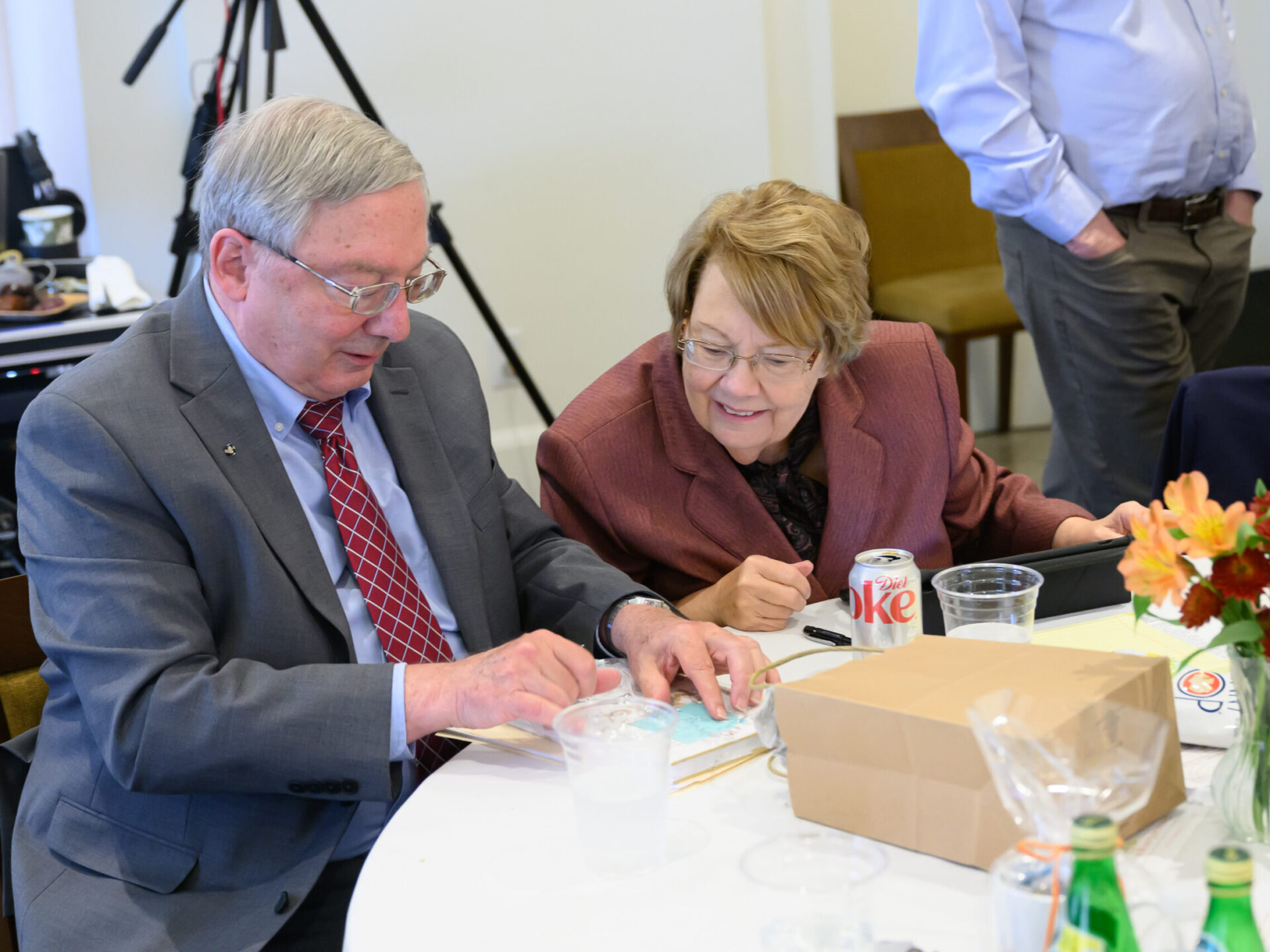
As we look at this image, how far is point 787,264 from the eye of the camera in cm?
169

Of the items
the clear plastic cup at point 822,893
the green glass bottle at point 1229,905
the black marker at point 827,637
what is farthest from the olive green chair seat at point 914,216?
the green glass bottle at point 1229,905

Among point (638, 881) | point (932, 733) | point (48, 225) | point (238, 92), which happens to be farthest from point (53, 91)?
point (932, 733)

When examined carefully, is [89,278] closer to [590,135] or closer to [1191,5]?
[590,135]

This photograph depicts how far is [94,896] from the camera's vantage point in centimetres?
132

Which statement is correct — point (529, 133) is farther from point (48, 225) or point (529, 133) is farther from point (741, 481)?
point (741, 481)

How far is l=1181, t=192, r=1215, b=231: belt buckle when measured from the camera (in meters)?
2.71

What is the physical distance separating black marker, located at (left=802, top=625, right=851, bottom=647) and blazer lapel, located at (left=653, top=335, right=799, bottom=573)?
263mm

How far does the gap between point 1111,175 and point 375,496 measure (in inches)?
71.3

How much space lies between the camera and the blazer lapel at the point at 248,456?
141 cm

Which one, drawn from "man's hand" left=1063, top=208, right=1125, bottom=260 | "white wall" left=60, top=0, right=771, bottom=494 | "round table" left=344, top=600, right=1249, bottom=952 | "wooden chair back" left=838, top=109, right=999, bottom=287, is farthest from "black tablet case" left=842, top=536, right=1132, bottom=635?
"wooden chair back" left=838, top=109, right=999, bottom=287

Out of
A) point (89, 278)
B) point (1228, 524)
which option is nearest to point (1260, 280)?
point (89, 278)

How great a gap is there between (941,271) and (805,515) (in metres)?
2.79

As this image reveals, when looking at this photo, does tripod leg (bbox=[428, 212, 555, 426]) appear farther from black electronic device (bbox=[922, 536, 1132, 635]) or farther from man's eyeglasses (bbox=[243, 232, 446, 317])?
black electronic device (bbox=[922, 536, 1132, 635])

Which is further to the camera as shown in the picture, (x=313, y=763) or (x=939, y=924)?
A: (x=313, y=763)
